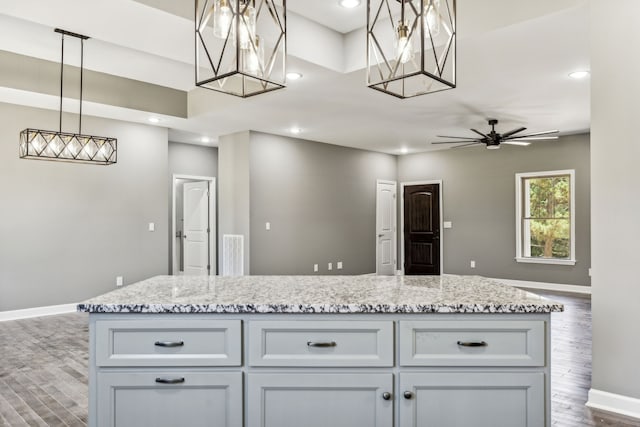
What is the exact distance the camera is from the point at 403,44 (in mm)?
1784

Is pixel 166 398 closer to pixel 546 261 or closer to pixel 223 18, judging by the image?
pixel 223 18

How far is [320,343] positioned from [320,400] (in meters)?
0.22

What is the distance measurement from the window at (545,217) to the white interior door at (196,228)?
558 centimetres

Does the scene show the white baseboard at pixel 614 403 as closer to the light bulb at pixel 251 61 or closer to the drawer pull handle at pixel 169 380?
the drawer pull handle at pixel 169 380

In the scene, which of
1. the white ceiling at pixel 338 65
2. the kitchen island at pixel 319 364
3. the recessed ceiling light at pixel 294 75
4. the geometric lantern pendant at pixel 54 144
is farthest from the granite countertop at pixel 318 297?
the geometric lantern pendant at pixel 54 144

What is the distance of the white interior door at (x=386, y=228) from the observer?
9.30 metres

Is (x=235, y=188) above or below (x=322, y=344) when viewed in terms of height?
above

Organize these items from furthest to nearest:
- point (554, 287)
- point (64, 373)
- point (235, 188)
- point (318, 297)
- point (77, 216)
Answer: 1. point (554, 287)
2. point (235, 188)
3. point (77, 216)
4. point (64, 373)
5. point (318, 297)

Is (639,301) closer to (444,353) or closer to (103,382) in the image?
(444,353)

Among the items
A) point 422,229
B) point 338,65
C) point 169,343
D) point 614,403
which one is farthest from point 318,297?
point 422,229

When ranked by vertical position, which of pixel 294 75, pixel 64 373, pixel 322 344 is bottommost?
pixel 64 373

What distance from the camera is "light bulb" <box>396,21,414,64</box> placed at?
1774mm

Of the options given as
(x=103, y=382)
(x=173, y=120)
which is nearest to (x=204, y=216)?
(x=173, y=120)

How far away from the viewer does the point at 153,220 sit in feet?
21.9
